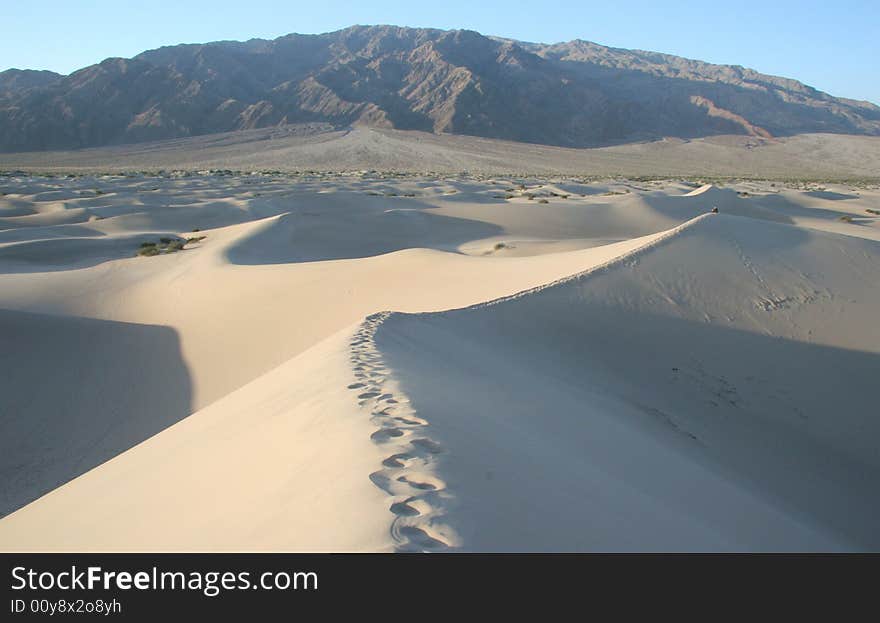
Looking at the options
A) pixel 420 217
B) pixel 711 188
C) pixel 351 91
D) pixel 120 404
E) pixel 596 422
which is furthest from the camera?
pixel 351 91

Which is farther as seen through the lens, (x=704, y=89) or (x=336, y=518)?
(x=704, y=89)

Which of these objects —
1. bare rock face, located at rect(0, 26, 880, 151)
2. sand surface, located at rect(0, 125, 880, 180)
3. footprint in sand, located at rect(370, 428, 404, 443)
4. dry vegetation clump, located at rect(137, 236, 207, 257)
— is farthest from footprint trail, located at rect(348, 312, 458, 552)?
bare rock face, located at rect(0, 26, 880, 151)

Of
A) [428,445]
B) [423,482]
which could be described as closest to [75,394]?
[428,445]

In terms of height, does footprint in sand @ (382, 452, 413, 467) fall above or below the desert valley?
above

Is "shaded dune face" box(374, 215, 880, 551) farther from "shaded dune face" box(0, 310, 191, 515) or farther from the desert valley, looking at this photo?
"shaded dune face" box(0, 310, 191, 515)

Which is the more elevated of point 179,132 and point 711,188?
point 179,132
